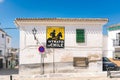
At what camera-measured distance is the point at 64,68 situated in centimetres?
2258

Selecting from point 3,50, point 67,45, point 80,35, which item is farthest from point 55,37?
point 3,50

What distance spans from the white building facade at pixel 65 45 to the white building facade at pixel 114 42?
18016mm

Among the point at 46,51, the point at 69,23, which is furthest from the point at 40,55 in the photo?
the point at 69,23

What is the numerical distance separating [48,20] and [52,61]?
3984 millimetres

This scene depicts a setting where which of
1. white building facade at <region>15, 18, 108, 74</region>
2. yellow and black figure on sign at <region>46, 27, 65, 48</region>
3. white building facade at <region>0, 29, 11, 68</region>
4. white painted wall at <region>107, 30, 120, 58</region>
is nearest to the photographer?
white building facade at <region>15, 18, 108, 74</region>

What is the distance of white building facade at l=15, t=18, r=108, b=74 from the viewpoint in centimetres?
2239

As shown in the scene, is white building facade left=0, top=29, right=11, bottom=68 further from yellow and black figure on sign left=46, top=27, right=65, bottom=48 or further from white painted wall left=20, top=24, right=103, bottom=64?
yellow and black figure on sign left=46, top=27, right=65, bottom=48

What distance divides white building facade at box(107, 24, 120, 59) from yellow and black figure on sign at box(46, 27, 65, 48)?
19669 mm

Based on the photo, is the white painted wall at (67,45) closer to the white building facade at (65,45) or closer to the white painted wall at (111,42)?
the white building facade at (65,45)

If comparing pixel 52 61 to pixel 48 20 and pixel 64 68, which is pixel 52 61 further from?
pixel 48 20

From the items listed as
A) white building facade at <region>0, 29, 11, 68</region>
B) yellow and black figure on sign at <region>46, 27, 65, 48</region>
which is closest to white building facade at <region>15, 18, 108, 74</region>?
yellow and black figure on sign at <region>46, 27, 65, 48</region>

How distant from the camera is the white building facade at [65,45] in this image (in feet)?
73.5

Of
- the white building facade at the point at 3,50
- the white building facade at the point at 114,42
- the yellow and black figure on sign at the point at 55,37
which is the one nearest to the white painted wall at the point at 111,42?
the white building facade at the point at 114,42

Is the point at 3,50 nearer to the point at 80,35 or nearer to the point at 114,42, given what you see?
the point at 114,42
